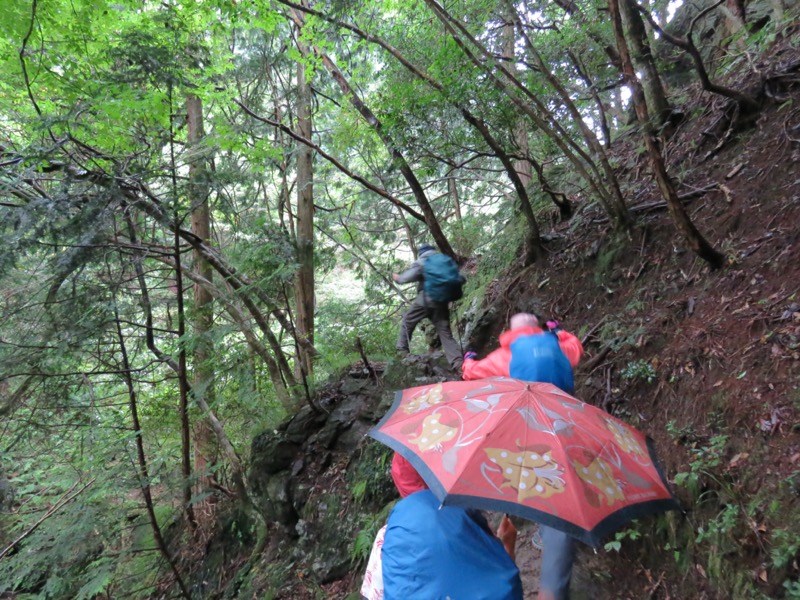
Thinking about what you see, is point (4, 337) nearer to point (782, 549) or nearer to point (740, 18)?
point (782, 549)

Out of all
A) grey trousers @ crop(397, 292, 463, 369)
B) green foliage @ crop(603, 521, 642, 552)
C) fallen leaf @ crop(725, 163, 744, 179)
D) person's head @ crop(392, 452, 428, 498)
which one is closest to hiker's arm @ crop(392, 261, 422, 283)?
grey trousers @ crop(397, 292, 463, 369)

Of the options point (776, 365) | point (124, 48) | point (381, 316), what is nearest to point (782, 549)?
point (776, 365)

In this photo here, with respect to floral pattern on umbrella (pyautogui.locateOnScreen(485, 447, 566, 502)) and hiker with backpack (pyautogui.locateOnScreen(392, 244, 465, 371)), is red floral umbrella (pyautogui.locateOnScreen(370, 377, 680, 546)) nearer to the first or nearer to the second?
floral pattern on umbrella (pyautogui.locateOnScreen(485, 447, 566, 502))

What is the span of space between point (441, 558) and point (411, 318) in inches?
197

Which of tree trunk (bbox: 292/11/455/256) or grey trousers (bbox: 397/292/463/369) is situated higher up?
tree trunk (bbox: 292/11/455/256)

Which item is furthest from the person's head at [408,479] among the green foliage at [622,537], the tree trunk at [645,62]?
the tree trunk at [645,62]

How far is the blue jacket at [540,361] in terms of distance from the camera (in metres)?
3.11

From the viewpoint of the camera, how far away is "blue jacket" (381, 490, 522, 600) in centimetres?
186

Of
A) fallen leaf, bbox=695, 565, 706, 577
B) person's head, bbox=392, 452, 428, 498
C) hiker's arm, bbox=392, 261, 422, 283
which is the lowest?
fallen leaf, bbox=695, 565, 706, 577

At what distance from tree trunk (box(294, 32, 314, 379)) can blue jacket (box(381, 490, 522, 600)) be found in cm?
587

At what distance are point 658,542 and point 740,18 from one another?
30.5 ft

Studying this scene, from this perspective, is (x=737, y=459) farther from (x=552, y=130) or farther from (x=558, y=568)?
(x=552, y=130)

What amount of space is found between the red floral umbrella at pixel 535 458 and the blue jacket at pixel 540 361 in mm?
560

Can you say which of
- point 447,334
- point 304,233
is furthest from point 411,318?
point 304,233
